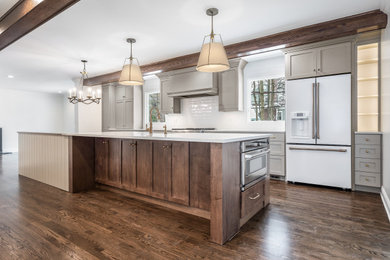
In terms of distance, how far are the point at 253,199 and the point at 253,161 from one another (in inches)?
15.9

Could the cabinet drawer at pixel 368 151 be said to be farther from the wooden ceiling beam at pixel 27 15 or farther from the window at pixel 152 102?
the window at pixel 152 102

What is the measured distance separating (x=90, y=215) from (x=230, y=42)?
3642 mm

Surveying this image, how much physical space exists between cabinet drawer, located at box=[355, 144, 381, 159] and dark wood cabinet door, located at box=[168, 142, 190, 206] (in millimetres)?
2740

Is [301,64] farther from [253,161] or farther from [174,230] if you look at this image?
[174,230]

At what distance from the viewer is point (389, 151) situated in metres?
2.60

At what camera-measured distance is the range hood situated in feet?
16.0

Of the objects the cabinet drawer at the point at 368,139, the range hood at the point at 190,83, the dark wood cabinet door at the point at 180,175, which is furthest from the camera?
the range hood at the point at 190,83

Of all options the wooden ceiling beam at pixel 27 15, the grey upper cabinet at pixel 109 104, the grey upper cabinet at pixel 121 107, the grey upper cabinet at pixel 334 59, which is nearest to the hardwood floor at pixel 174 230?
the grey upper cabinet at pixel 334 59

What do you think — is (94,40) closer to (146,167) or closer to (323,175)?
(146,167)

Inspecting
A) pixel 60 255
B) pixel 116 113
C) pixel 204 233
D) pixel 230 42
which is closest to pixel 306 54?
pixel 230 42

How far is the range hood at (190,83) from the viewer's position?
192 inches

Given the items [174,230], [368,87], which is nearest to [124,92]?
[174,230]

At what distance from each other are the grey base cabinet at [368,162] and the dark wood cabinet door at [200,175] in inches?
102

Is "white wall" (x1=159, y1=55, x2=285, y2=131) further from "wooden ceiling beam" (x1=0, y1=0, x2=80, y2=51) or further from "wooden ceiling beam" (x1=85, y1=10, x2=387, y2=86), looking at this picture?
"wooden ceiling beam" (x1=0, y1=0, x2=80, y2=51)
